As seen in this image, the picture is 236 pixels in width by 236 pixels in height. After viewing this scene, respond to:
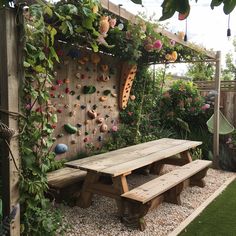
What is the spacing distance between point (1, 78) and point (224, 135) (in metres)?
4.74

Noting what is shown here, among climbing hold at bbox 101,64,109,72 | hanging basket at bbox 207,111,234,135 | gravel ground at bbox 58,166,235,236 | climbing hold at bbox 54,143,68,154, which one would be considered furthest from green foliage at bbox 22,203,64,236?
hanging basket at bbox 207,111,234,135

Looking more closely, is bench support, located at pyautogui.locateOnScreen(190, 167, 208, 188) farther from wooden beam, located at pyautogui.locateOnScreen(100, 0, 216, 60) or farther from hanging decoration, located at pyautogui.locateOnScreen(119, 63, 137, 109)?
wooden beam, located at pyautogui.locateOnScreen(100, 0, 216, 60)

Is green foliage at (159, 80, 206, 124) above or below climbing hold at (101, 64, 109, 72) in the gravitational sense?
below

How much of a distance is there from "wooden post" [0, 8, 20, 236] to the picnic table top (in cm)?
97

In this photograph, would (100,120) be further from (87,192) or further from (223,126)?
(223,126)

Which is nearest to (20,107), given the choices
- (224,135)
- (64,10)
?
(64,10)

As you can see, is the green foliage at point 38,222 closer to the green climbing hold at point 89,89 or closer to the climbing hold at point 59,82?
the climbing hold at point 59,82

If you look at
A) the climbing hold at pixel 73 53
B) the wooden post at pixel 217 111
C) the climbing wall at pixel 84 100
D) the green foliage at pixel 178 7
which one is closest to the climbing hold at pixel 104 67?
the climbing wall at pixel 84 100

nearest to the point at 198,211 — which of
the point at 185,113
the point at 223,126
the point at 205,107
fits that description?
the point at 223,126

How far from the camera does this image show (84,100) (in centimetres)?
468

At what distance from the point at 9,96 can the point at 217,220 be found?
99.4 inches

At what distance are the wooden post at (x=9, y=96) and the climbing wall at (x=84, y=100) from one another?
187 centimetres

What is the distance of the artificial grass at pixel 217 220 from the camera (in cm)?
291

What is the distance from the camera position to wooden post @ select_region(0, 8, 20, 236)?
198 centimetres
